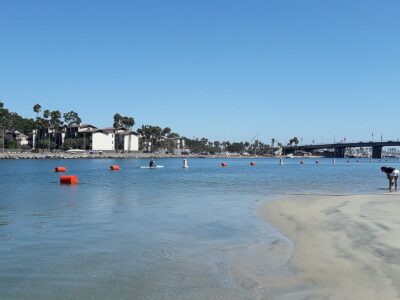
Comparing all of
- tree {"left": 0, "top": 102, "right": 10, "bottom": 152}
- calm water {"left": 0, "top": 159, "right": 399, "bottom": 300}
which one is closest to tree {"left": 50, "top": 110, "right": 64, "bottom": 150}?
tree {"left": 0, "top": 102, "right": 10, "bottom": 152}

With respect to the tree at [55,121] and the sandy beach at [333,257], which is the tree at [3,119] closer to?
the tree at [55,121]

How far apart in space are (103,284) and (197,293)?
7.19 feet

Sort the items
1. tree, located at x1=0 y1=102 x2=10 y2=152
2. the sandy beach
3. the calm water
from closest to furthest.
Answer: the sandy beach
the calm water
tree, located at x1=0 y1=102 x2=10 y2=152

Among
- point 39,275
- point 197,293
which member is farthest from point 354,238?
point 39,275

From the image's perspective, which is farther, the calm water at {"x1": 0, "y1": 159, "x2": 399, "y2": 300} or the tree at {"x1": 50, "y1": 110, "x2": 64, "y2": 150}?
the tree at {"x1": 50, "y1": 110, "x2": 64, "y2": 150}

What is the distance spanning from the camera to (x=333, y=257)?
12.7 metres

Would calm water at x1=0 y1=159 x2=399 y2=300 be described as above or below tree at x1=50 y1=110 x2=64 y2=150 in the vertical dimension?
below

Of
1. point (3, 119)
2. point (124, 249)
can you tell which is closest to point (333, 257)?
point (124, 249)

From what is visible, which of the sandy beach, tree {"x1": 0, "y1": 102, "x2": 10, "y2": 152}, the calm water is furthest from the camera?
tree {"x1": 0, "y1": 102, "x2": 10, "y2": 152}

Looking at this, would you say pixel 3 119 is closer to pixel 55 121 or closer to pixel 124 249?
pixel 55 121

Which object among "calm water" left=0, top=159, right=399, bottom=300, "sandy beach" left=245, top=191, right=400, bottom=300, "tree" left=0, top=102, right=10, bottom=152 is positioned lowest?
"calm water" left=0, top=159, right=399, bottom=300

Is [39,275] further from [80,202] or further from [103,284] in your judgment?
[80,202]

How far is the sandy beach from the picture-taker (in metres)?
9.74

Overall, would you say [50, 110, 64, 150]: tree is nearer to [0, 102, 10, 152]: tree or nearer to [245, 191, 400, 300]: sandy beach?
[0, 102, 10, 152]: tree
